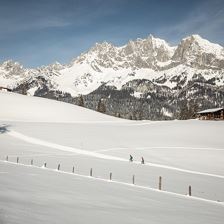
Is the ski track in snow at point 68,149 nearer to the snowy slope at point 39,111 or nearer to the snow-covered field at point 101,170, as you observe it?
the snow-covered field at point 101,170

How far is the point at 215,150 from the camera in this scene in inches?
3349

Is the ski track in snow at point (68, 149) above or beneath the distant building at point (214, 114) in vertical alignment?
beneath

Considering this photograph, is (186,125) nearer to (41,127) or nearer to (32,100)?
(41,127)

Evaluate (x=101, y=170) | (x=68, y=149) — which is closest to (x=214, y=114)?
(x=68, y=149)

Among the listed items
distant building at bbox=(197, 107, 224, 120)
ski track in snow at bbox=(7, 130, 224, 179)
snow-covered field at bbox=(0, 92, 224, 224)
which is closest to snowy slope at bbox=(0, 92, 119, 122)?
snow-covered field at bbox=(0, 92, 224, 224)

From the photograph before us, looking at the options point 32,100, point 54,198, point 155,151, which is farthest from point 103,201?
point 32,100

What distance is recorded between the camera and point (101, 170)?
52062 millimetres

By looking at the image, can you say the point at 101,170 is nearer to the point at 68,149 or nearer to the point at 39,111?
the point at 68,149

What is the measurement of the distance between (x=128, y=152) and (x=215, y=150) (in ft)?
66.5

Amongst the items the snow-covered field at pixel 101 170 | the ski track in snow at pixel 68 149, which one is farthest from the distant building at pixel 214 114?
the ski track in snow at pixel 68 149

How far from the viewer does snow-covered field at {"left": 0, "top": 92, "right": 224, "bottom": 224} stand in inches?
730

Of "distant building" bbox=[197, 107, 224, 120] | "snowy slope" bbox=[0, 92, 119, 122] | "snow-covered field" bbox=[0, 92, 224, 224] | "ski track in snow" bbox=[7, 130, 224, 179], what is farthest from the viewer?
"distant building" bbox=[197, 107, 224, 120]

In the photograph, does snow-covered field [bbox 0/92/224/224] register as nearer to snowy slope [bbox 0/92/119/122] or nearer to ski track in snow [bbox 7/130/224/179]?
ski track in snow [bbox 7/130/224/179]

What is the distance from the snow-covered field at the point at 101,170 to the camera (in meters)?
18.5
